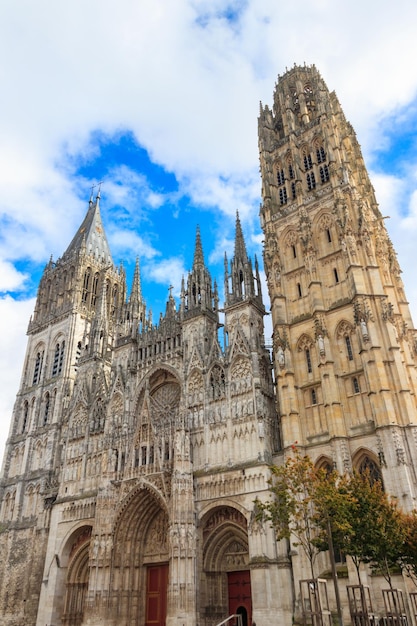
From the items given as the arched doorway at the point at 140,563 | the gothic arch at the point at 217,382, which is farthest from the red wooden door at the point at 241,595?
the gothic arch at the point at 217,382

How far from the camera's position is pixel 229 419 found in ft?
95.6

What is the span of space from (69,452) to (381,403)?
22930 mm

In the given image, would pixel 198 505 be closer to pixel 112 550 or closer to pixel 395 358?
pixel 112 550

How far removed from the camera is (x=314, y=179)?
116 ft

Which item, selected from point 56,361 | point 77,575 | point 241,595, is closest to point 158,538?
point 241,595

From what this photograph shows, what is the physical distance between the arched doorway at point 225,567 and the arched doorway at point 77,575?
965 cm

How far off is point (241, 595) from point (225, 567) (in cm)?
157

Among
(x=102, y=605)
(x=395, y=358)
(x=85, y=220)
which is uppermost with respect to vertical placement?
(x=85, y=220)

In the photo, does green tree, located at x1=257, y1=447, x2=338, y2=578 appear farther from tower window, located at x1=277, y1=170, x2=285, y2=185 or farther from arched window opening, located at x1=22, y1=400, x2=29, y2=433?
arched window opening, located at x1=22, y1=400, x2=29, y2=433

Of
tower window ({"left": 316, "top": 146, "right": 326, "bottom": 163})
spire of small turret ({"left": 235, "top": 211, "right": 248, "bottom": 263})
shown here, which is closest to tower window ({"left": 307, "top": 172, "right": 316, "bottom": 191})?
tower window ({"left": 316, "top": 146, "right": 326, "bottom": 163})

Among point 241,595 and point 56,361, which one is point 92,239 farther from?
point 241,595

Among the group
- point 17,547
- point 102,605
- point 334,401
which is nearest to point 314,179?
point 334,401

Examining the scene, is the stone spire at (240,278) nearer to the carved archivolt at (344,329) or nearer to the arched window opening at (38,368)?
the carved archivolt at (344,329)

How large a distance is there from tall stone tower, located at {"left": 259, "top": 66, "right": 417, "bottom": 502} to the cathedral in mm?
106
